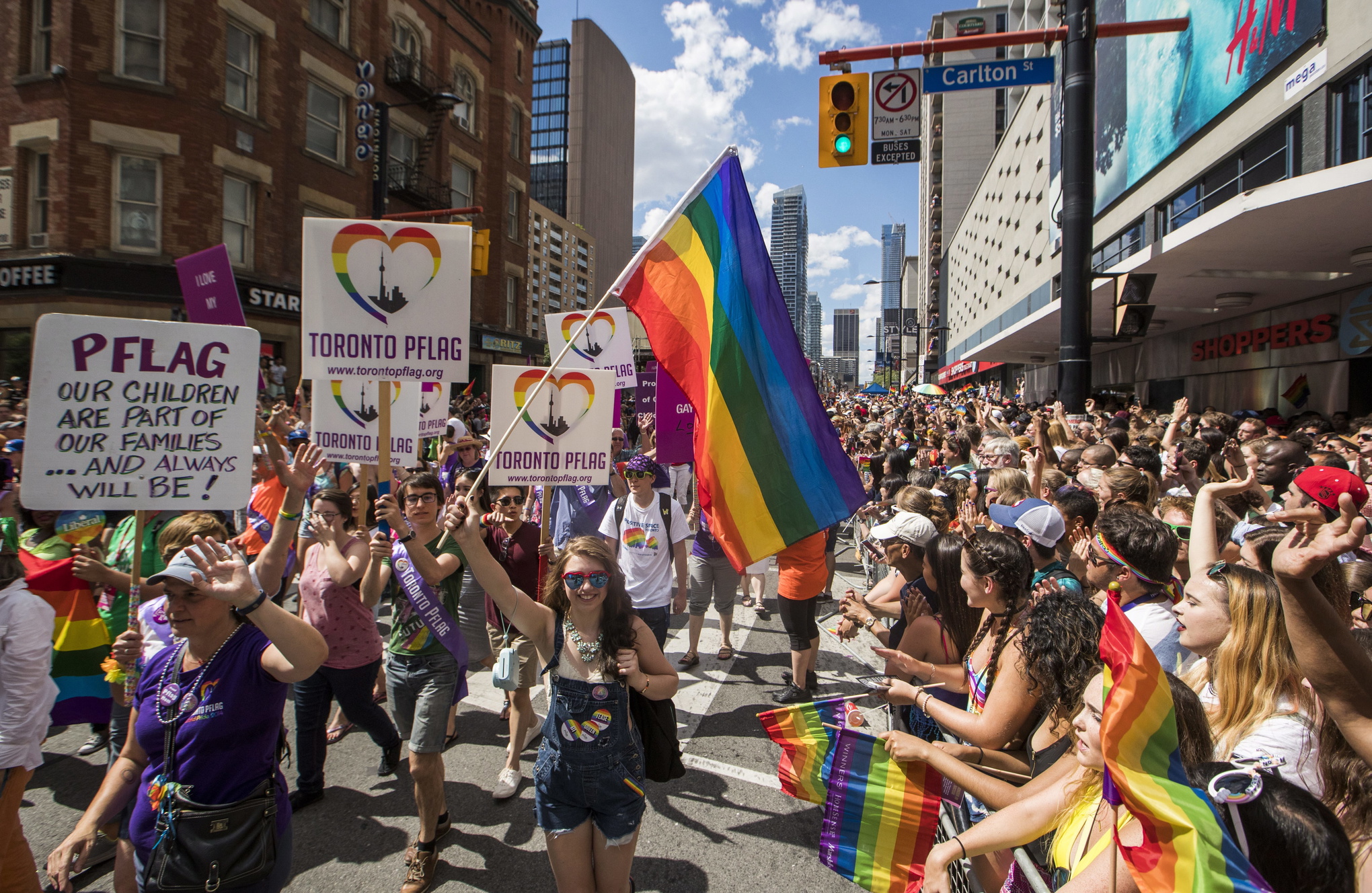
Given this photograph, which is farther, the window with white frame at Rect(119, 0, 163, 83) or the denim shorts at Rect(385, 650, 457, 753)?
the window with white frame at Rect(119, 0, 163, 83)

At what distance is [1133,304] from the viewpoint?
8039mm

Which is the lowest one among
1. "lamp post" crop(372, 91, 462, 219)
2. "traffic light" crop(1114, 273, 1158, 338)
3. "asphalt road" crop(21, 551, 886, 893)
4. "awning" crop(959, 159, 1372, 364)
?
"asphalt road" crop(21, 551, 886, 893)

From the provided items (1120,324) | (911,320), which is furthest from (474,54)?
(911,320)

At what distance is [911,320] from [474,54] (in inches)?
2612

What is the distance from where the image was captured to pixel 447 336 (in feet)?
11.7

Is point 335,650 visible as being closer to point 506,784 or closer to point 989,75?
point 506,784

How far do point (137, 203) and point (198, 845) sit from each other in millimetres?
17658

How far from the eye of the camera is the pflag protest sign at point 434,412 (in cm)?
662

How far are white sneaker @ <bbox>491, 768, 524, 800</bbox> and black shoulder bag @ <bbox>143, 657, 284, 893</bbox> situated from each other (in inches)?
70.7

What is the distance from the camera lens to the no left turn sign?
7.50 metres

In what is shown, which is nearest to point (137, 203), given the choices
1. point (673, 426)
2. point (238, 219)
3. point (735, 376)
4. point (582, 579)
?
point (238, 219)

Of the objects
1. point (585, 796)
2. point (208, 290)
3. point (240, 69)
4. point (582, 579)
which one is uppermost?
point (240, 69)

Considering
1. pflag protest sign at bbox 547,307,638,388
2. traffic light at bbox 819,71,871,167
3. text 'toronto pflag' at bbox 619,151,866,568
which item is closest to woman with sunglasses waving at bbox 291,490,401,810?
text 'toronto pflag' at bbox 619,151,866,568

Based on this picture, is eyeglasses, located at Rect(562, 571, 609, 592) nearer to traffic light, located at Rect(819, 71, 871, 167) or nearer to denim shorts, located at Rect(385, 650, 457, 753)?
denim shorts, located at Rect(385, 650, 457, 753)
